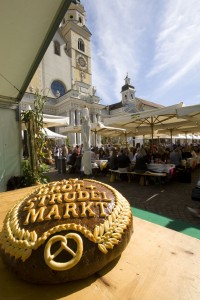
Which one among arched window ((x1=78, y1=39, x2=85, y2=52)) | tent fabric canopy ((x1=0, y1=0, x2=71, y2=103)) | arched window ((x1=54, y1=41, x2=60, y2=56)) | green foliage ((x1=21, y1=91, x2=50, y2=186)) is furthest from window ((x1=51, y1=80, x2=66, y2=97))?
tent fabric canopy ((x1=0, y1=0, x2=71, y2=103))

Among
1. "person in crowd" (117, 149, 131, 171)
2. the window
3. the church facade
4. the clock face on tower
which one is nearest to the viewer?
"person in crowd" (117, 149, 131, 171)

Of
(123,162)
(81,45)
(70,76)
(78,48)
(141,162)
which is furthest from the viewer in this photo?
(81,45)

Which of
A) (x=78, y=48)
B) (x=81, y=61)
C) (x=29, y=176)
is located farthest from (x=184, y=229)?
(x=78, y=48)

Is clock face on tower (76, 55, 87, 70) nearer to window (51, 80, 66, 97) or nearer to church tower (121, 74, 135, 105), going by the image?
window (51, 80, 66, 97)

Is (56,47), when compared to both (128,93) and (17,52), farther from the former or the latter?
(17,52)

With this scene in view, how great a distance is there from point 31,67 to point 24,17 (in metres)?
1.33

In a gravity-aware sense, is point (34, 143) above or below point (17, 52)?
below

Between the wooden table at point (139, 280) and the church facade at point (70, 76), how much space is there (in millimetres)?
31853

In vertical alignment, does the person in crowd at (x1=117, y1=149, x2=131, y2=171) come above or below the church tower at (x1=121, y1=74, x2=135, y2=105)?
A: below

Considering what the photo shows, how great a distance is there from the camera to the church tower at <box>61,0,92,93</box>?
41.4 metres

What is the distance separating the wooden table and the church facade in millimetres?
31853

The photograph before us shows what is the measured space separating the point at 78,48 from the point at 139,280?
49.7 meters

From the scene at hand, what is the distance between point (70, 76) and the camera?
134ft

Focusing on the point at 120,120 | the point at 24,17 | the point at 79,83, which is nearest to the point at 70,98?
the point at 79,83
